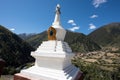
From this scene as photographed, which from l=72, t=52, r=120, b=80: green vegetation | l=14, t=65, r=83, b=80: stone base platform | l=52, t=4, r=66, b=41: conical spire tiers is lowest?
l=72, t=52, r=120, b=80: green vegetation

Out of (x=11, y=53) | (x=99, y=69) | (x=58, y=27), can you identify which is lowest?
(x=99, y=69)

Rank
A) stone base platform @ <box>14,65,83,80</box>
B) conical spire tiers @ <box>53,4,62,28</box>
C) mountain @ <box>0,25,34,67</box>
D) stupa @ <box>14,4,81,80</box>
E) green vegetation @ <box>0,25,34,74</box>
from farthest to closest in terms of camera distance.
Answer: mountain @ <box>0,25,34,67</box> → green vegetation @ <box>0,25,34,74</box> → conical spire tiers @ <box>53,4,62,28</box> → stupa @ <box>14,4,81,80</box> → stone base platform @ <box>14,65,83,80</box>

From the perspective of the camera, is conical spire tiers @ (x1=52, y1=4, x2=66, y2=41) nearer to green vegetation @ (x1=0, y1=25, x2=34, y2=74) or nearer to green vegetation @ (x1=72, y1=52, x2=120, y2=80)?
green vegetation @ (x1=72, y1=52, x2=120, y2=80)

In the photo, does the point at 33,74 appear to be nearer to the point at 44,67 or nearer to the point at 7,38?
the point at 44,67

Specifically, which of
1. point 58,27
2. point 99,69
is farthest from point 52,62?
point 99,69

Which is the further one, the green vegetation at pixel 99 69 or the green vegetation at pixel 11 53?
the green vegetation at pixel 11 53

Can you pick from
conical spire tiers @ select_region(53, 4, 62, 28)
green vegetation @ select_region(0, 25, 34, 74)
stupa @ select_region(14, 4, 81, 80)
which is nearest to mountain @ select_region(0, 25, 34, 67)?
green vegetation @ select_region(0, 25, 34, 74)

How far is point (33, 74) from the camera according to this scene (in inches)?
330

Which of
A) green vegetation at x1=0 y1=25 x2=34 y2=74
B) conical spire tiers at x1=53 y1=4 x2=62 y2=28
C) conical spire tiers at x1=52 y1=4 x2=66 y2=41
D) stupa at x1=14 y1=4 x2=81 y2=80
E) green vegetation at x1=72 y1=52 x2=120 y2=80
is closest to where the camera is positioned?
stupa at x1=14 y1=4 x2=81 y2=80

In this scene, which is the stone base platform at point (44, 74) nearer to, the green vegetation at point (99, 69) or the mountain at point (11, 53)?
the green vegetation at point (99, 69)

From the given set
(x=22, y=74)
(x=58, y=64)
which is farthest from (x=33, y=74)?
(x=58, y=64)

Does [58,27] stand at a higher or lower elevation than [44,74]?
higher

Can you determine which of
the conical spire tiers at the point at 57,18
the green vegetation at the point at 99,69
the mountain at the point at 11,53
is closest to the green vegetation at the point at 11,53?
the mountain at the point at 11,53

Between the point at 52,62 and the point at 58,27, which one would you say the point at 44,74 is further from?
the point at 58,27
